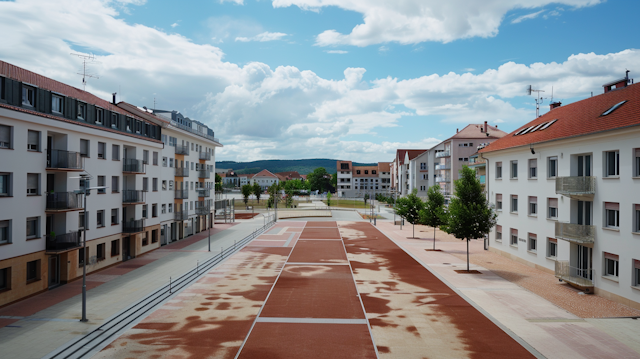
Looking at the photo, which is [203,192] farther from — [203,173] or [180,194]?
[180,194]

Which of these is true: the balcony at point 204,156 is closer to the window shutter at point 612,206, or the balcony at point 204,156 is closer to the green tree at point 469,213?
the green tree at point 469,213

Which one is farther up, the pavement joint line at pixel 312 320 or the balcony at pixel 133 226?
the balcony at pixel 133 226

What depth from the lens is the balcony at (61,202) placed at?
22.9m

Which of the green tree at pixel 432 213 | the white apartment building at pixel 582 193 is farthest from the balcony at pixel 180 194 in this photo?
the white apartment building at pixel 582 193

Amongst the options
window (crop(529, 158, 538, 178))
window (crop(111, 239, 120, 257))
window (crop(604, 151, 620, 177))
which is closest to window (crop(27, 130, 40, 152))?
window (crop(111, 239, 120, 257))

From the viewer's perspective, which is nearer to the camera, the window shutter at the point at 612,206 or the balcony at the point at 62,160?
the window shutter at the point at 612,206

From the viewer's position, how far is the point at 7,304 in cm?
1947

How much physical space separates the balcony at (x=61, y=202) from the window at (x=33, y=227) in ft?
2.69

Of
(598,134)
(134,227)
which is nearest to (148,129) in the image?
(134,227)

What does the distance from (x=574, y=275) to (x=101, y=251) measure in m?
31.5

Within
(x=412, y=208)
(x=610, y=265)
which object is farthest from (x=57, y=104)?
(x=412, y=208)

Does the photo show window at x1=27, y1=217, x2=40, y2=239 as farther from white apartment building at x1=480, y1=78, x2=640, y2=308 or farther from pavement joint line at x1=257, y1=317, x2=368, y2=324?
white apartment building at x1=480, y1=78, x2=640, y2=308

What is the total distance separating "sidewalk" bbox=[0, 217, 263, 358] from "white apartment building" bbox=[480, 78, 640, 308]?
24467 mm

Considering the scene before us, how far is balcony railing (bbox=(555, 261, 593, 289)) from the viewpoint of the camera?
70.3 feet
